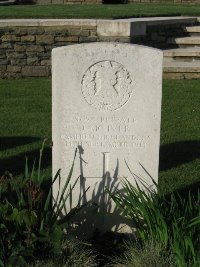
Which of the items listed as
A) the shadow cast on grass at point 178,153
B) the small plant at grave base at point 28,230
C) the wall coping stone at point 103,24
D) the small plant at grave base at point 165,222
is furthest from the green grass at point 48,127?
the small plant at grave base at point 28,230

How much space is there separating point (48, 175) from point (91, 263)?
1.98m

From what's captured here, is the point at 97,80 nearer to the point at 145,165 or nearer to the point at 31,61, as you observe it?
the point at 145,165

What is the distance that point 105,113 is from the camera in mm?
4238

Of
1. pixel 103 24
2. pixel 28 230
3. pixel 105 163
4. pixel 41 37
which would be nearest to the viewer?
pixel 28 230

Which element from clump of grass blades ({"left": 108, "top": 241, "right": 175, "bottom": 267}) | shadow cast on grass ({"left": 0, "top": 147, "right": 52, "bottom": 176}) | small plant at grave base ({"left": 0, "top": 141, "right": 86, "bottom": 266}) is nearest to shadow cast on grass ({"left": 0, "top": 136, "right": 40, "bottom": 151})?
shadow cast on grass ({"left": 0, "top": 147, "right": 52, "bottom": 176})

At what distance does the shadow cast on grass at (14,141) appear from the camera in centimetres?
671

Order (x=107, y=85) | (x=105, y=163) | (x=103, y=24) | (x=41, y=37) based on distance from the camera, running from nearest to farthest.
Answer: (x=107, y=85) → (x=105, y=163) → (x=103, y=24) → (x=41, y=37)

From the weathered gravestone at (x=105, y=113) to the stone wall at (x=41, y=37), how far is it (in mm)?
6025

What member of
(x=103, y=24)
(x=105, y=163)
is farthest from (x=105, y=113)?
(x=103, y=24)

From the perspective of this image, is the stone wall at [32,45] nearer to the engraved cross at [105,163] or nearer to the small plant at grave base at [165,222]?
the engraved cross at [105,163]

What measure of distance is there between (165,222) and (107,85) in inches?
37.8

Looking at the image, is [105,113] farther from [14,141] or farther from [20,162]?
[14,141]

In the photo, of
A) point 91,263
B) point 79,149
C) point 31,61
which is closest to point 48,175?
point 79,149

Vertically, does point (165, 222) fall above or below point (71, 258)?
above
